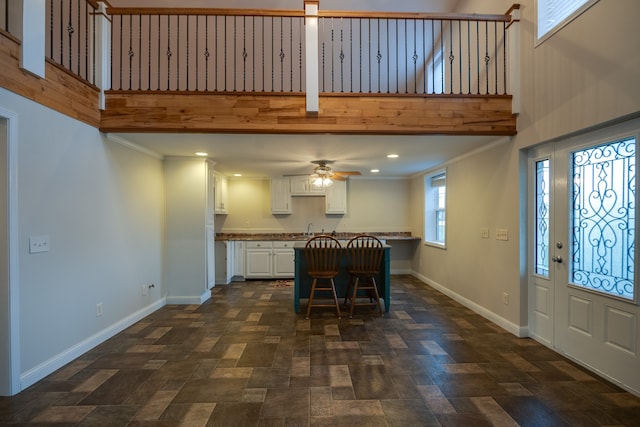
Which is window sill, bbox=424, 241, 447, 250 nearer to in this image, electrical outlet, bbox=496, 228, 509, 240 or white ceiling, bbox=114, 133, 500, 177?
white ceiling, bbox=114, 133, 500, 177

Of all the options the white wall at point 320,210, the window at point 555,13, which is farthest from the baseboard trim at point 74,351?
the window at point 555,13

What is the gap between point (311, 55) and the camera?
3094 mm

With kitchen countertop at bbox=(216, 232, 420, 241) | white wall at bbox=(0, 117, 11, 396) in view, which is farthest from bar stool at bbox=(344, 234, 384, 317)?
white wall at bbox=(0, 117, 11, 396)

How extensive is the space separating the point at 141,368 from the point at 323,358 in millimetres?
1524

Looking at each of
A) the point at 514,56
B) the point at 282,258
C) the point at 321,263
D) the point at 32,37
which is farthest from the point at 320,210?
the point at 32,37

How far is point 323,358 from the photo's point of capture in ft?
9.00

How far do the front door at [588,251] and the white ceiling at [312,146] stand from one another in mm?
961

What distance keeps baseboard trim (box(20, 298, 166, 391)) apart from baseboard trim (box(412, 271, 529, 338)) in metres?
4.21

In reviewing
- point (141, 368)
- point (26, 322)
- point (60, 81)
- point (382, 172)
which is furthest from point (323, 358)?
point (382, 172)

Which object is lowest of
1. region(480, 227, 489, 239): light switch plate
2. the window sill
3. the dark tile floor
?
the dark tile floor

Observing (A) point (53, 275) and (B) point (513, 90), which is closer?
(A) point (53, 275)

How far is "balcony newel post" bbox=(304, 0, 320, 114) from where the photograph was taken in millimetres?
3086

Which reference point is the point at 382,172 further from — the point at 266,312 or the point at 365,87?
the point at 266,312

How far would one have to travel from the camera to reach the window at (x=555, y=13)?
2559mm
